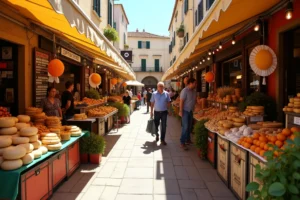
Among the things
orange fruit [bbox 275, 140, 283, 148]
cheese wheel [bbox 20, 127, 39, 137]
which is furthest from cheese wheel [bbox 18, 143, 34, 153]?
orange fruit [bbox 275, 140, 283, 148]

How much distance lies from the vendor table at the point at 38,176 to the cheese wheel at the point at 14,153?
0.16 m

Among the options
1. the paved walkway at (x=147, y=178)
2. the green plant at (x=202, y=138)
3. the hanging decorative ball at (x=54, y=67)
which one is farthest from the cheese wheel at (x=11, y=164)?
the green plant at (x=202, y=138)

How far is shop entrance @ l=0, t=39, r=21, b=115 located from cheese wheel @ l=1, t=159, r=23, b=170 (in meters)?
2.82

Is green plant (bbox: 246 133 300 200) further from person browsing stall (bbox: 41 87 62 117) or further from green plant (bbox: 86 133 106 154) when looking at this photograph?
person browsing stall (bbox: 41 87 62 117)

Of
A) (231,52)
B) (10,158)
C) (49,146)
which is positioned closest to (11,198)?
(10,158)

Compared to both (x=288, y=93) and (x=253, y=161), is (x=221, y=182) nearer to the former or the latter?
(x=253, y=161)

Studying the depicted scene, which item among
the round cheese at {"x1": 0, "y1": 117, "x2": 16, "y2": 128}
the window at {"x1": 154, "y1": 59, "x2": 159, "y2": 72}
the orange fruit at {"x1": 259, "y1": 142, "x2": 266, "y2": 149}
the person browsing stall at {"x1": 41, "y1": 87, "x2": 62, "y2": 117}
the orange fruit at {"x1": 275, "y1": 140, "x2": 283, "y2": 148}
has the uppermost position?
the window at {"x1": 154, "y1": 59, "x2": 159, "y2": 72}

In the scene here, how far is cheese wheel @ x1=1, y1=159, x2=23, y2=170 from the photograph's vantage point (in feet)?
9.99

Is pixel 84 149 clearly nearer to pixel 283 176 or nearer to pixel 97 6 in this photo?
pixel 283 176

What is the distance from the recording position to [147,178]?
4910mm

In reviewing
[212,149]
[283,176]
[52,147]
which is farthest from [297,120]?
[52,147]

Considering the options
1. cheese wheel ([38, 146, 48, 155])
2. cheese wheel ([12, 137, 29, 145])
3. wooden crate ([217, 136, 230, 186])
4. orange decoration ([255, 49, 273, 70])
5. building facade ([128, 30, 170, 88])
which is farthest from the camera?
building facade ([128, 30, 170, 88])

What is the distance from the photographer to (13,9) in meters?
4.70

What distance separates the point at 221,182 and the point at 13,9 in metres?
5.02
